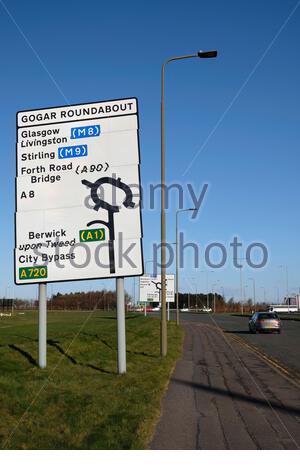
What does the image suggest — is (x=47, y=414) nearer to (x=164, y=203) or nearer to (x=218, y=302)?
(x=164, y=203)

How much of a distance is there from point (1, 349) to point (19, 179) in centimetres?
530

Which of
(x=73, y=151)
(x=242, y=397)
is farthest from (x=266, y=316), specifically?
(x=242, y=397)

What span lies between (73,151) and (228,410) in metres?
7.54

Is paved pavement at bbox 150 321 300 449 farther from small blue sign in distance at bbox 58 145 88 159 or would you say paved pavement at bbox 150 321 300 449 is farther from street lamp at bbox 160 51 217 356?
small blue sign in distance at bbox 58 145 88 159

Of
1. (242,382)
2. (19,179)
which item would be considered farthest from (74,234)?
(242,382)

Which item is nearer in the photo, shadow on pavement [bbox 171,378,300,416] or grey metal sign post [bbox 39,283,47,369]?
shadow on pavement [bbox 171,378,300,416]

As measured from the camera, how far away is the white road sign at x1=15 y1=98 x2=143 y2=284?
1277cm

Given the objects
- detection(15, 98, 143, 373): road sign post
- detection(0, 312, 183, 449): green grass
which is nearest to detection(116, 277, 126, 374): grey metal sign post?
detection(15, 98, 143, 373): road sign post

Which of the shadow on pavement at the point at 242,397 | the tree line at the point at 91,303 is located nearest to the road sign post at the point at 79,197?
the shadow on pavement at the point at 242,397

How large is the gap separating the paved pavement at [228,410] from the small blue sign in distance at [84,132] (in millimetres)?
6190

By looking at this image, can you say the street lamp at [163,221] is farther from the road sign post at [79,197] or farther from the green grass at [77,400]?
the road sign post at [79,197]

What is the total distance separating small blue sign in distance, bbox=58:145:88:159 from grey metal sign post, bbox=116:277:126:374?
3.23 m

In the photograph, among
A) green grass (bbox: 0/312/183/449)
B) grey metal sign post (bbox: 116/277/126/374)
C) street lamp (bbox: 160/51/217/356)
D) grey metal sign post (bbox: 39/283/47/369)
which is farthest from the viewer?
street lamp (bbox: 160/51/217/356)

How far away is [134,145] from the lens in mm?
13031
